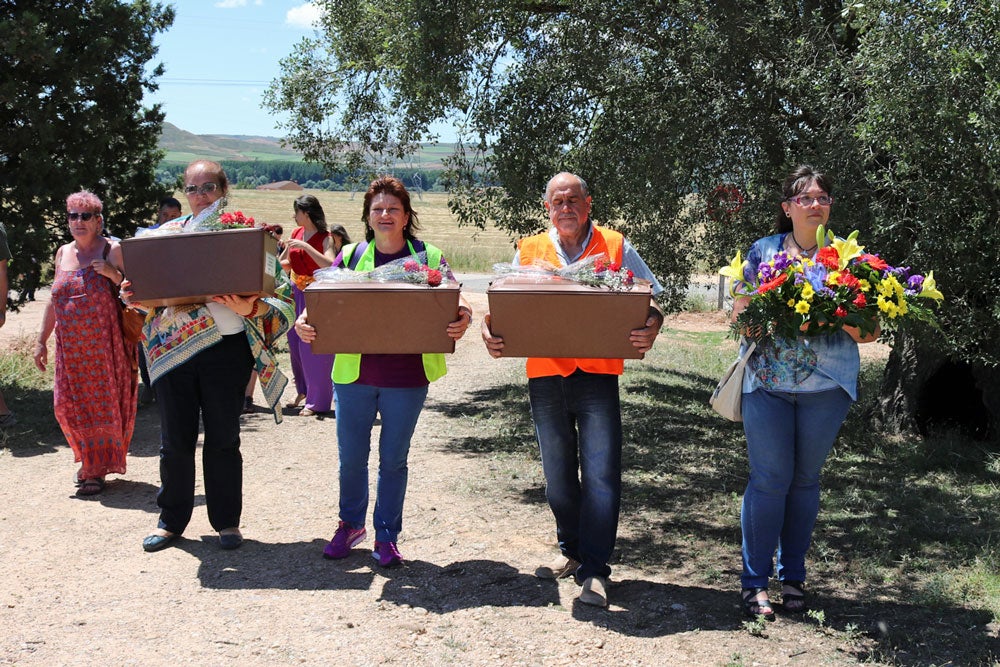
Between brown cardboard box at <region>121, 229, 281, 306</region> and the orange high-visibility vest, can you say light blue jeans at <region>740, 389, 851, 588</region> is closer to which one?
the orange high-visibility vest

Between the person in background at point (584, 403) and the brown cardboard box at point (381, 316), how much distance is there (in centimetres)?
23

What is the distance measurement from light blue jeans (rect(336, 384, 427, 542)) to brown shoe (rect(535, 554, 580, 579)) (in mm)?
804

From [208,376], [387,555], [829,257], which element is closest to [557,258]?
[829,257]

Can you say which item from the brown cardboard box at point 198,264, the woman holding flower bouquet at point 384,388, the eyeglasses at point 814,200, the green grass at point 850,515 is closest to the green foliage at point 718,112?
the green grass at point 850,515

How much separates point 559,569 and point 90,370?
377 centimetres

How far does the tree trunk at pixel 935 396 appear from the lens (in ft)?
29.7

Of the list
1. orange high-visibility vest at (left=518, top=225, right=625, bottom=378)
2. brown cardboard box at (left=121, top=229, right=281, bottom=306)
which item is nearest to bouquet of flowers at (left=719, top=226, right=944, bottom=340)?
orange high-visibility vest at (left=518, top=225, right=625, bottom=378)

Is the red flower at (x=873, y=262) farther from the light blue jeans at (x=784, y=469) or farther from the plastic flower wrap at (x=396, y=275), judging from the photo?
the plastic flower wrap at (x=396, y=275)

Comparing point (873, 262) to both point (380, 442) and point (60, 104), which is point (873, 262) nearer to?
point (380, 442)

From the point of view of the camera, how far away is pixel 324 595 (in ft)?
16.3

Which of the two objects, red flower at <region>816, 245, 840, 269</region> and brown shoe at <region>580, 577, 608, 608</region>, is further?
brown shoe at <region>580, 577, 608, 608</region>

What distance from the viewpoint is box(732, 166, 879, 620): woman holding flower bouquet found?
4.44 meters

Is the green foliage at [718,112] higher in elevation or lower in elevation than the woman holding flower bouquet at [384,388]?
higher

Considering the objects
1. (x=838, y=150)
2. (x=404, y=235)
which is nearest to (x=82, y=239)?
(x=404, y=235)
